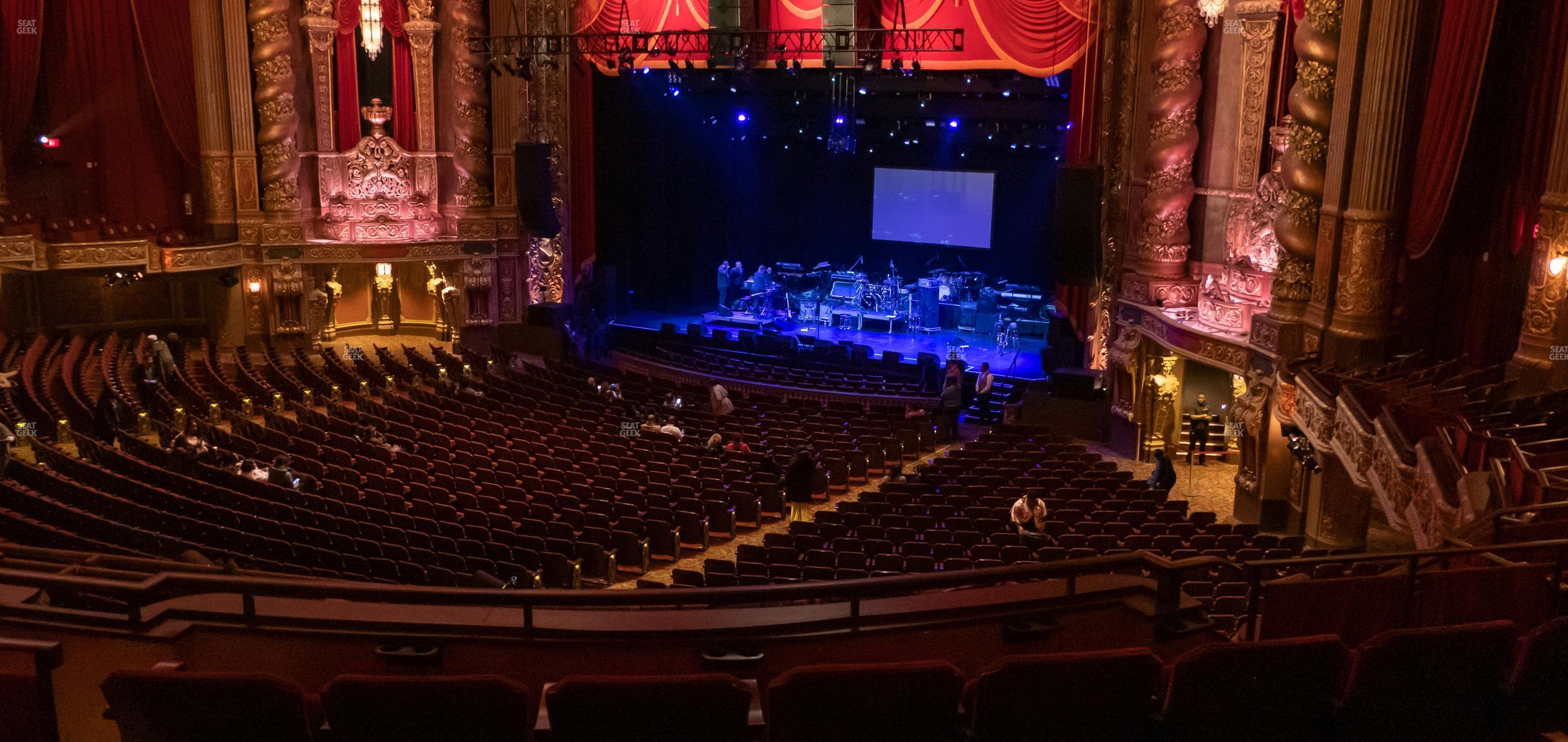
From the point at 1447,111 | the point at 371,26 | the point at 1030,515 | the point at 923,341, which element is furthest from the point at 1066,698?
the point at 923,341

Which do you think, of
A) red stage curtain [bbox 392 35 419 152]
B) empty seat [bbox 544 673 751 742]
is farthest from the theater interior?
red stage curtain [bbox 392 35 419 152]

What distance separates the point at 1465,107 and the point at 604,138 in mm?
15802

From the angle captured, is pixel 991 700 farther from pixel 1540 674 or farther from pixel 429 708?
pixel 1540 674

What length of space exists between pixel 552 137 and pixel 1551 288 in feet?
53.9

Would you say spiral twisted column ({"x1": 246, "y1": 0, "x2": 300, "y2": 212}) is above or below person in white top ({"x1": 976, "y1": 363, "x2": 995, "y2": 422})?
above

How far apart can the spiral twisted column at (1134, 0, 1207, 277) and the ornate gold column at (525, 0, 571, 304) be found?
10.3 m

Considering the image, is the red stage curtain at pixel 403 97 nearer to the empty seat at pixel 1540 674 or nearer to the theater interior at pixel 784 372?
the theater interior at pixel 784 372

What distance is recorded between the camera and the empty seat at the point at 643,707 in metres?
3.62

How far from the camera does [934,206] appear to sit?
83.8 ft

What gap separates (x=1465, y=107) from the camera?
12.2 meters

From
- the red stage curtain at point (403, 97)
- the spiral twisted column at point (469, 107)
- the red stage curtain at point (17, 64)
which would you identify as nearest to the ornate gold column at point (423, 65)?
the red stage curtain at point (403, 97)

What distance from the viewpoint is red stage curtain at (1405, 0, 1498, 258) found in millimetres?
12023

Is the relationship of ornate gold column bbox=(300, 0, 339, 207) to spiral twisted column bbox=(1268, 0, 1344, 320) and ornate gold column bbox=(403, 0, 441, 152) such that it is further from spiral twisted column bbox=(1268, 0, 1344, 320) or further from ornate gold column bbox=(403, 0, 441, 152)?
spiral twisted column bbox=(1268, 0, 1344, 320)

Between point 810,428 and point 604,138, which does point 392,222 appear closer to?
point 604,138
